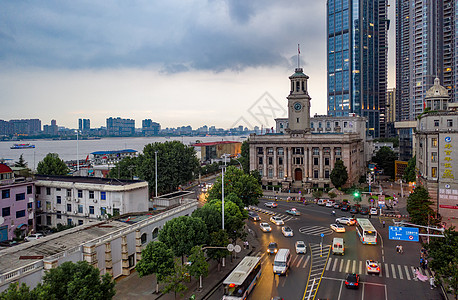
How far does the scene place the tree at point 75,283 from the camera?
68.6 ft

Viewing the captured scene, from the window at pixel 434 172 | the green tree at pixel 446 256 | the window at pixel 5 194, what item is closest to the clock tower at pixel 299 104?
the window at pixel 434 172

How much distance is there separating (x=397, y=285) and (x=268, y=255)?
14.8m

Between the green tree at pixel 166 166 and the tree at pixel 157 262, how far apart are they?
149ft

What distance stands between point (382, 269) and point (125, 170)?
6127 cm

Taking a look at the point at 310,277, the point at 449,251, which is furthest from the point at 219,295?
the point at 449,251

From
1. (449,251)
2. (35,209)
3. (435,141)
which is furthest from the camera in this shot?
(435,141)

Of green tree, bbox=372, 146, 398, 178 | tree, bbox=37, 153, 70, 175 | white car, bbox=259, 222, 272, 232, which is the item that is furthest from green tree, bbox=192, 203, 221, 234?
green tree, bbox=372, 146, 398, 178

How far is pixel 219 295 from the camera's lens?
1219 inches

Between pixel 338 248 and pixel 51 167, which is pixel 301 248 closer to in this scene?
pixel 338 248

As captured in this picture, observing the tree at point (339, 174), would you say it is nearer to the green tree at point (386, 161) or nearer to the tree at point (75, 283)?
the green tree at point (386, 161)

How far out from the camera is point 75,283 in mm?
21125

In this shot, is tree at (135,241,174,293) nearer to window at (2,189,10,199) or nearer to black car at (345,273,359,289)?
black car at (345,273,359,289)

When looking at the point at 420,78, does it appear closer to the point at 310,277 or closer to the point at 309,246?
the point at 309,246

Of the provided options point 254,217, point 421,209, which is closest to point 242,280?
point 254,217
